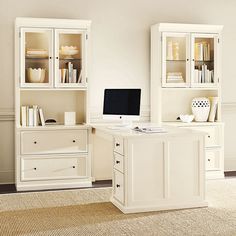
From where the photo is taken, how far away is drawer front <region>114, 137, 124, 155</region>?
4633 mm

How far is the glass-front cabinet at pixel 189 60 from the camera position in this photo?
247 inches

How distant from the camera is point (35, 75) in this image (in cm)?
584

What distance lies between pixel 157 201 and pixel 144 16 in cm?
278

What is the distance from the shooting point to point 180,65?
6383 millimetres

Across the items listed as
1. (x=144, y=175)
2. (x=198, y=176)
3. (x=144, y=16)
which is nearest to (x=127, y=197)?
(x=144, y=175)

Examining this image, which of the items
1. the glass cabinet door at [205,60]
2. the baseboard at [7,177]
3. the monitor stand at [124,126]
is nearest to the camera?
the monitor stand at [124,126]

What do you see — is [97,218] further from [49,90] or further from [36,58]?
[36,58]

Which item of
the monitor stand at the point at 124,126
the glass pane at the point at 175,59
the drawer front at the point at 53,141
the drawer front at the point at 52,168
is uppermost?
the glass pane at the point at 175,59

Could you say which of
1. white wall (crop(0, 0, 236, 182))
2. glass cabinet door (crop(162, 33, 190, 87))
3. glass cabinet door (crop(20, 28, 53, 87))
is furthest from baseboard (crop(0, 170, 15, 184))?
glass cabinet door (crop(162, 33, 190, 87))

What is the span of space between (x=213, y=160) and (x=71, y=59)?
7.37ft

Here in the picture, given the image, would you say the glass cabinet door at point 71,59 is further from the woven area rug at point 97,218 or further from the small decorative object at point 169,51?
the woven area rug at point 97,218

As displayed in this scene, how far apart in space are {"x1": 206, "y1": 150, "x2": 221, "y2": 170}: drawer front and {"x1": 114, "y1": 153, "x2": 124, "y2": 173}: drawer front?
6.38 feet

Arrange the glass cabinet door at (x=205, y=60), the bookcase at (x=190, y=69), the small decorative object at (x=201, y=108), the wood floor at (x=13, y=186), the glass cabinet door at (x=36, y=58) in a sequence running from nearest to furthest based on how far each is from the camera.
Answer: the wood floor at (x=13, y=186)
the glass cabinet door at (x=36, y=58)
the bookcase at (x=190, y=69)
the glass cabinet door at (x=205, y=60)
the small decorative object at (x=201, y=108)

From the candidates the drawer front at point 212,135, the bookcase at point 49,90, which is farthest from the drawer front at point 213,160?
the bookcase at point 49,90
